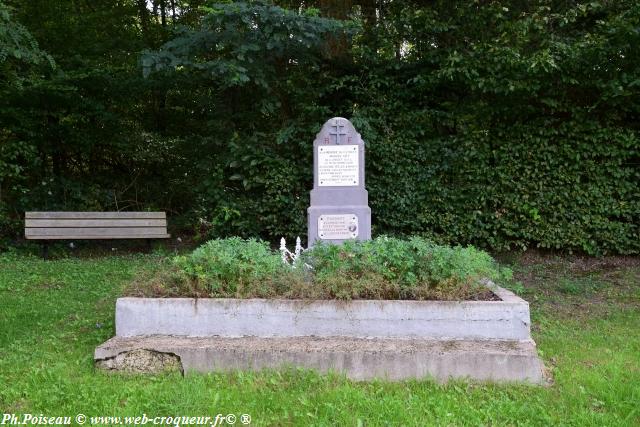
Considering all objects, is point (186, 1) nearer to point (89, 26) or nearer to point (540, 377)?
point (89, 26)

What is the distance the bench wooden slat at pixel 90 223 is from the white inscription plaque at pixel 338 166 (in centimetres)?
447

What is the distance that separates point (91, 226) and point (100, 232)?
191 mm

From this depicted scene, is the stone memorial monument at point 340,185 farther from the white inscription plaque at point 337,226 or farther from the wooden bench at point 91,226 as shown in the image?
the wooden bench at point 91,226

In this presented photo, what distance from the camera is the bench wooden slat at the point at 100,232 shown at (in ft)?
29.7

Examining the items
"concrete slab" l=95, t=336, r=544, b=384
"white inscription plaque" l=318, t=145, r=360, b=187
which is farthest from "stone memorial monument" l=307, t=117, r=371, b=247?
"concrete slab" l=95, t=336, r=544, b=384

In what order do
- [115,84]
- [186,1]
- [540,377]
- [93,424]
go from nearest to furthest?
[93,424] → [540,377] → [115,84] → [186,1]

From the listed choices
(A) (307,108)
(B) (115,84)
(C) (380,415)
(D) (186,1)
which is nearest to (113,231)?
(B) (115,84)

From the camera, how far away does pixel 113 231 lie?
9.50 metres

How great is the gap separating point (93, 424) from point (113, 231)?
701 cm

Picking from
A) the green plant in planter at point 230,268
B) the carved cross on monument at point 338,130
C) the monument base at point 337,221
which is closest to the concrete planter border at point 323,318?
the green plant in planter at point 230,268

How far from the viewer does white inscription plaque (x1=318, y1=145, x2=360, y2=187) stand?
6.44 m

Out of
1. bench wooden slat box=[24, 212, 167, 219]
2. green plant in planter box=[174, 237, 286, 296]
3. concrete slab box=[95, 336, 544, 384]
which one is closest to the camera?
concrete slab box=[95, 336, 544, 384]

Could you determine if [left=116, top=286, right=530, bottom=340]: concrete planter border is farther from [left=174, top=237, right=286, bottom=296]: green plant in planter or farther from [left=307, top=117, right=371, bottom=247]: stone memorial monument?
[left=307, top=117, right=371, bottom=247]: stone memorial monument

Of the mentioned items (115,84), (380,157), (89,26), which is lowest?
(380,157)
